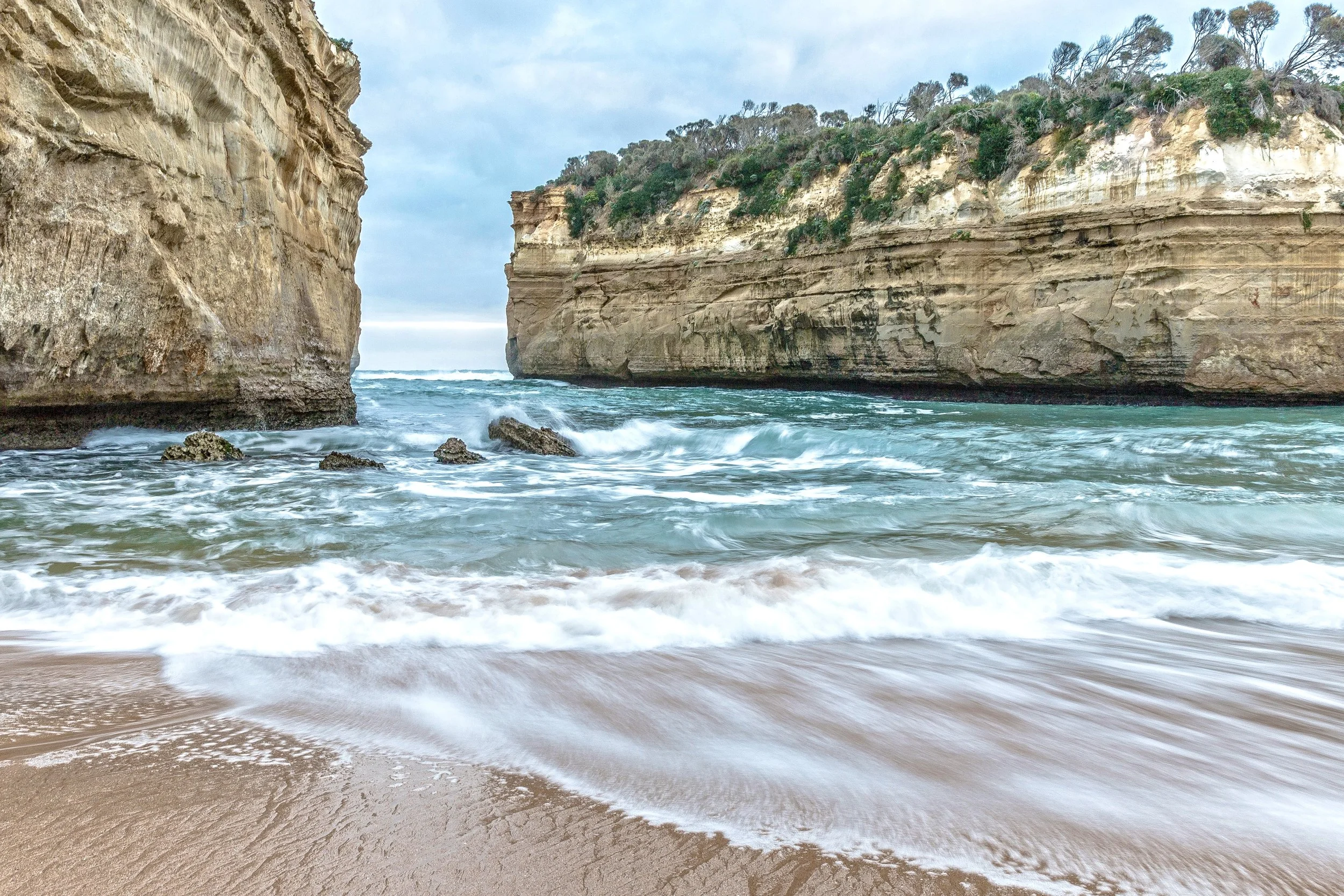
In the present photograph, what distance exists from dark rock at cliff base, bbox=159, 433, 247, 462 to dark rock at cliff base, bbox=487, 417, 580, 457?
3517mm

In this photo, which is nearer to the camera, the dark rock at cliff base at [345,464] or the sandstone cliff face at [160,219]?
the sandstone cliff face at [160,219]

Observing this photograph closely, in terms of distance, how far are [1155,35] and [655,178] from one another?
57.8 ft

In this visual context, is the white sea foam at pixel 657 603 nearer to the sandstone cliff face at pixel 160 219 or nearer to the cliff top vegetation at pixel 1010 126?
the sandstone cliff face at pixel 160 219

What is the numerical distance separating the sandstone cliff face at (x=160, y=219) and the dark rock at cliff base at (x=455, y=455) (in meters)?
2.75

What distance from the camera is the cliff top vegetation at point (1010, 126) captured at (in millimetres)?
17625

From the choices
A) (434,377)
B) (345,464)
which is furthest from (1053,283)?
(434,377)

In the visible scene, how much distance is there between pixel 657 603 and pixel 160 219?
7745mm

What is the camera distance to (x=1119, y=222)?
59.3 feet

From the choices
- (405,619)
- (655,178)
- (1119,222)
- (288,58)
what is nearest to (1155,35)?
(1119,222)

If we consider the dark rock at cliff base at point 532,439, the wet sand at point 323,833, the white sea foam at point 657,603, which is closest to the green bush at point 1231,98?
the dark rock at cliff base at point 532,439

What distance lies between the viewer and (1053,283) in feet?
63.4

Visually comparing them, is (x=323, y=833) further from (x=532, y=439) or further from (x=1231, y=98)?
(x=1231, y=98)

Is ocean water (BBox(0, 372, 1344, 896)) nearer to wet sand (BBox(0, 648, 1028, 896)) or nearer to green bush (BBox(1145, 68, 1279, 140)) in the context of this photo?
wet sand (BBox(0, 648, 1028, 896))

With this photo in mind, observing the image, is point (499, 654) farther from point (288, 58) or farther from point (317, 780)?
point (288, 58)
